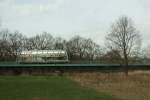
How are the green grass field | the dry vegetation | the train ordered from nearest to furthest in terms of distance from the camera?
the green grass field, the dry vegetation, the train

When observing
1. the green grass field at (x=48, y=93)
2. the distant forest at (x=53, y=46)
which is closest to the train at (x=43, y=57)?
the distant forest at (x=53, y=46)

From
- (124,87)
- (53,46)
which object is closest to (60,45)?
(53,46)

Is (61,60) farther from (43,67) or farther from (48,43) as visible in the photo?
(48,43)

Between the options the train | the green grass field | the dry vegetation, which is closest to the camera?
the green grass field

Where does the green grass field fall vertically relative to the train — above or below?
below

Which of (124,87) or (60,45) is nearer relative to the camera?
(124,87)

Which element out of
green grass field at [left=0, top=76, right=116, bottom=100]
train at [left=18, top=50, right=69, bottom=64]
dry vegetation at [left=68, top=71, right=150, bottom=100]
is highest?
train at [left=18, top=50, right=69, bottom=64]

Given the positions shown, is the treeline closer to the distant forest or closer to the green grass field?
the distant forest

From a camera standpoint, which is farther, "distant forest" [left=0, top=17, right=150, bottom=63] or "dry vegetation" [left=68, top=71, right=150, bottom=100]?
"distant forest" [left=0, top=17, right=150, bottom=63]

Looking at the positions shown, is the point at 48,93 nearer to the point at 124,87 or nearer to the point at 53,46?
the point at 124,87

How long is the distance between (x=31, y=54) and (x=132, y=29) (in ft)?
105

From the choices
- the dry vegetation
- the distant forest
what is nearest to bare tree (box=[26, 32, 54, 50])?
the distant forest

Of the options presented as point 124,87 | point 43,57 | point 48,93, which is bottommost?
point 124,87

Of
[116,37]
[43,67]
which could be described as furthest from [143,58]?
[43,67]
